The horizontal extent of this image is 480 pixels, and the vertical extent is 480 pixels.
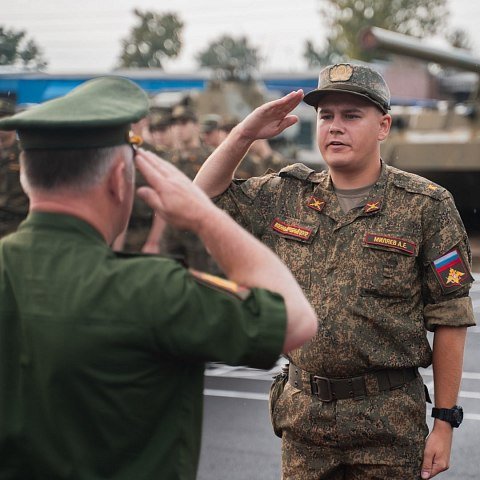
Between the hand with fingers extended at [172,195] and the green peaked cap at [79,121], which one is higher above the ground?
the green peaked cap at [79,121]

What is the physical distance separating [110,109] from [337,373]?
5.20 feet

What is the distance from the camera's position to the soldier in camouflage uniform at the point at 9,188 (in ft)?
27.5

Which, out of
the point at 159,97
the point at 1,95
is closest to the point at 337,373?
the point at 1,95

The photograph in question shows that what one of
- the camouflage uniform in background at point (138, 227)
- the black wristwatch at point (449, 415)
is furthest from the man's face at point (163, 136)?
the black wristwatch at point (449, 415)

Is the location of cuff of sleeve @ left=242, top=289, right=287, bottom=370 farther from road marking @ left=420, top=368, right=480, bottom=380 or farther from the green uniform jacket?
road marking @ left=420, top=368, right=480, bottom=380

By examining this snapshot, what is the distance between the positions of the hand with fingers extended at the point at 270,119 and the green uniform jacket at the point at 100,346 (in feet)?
4.05

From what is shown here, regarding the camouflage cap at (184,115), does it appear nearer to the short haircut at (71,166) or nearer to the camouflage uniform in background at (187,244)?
the camouflage uniform in background at (187,244)

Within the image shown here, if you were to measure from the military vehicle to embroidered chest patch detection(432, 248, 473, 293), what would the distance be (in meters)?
11.8

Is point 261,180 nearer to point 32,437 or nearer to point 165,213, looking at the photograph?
point 165,213

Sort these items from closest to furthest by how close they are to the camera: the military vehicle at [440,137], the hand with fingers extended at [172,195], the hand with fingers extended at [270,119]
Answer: the hand with fingers extended at [172,195] → the hand with fingers extended at [270,119] → the military vehicle at [440,137]

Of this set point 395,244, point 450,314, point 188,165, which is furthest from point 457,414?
point 188,165

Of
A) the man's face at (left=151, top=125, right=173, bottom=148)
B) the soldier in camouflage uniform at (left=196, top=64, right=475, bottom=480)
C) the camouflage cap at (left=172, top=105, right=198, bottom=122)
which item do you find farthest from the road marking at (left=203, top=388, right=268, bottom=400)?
the camouflage cap at (left=172, top=105, right=198, bottom=122)

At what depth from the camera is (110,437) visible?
2.17 meters

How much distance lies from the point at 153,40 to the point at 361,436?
5593 centimetres
